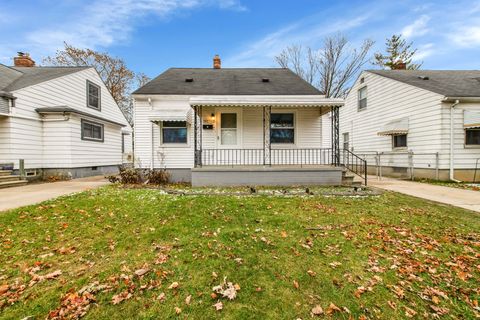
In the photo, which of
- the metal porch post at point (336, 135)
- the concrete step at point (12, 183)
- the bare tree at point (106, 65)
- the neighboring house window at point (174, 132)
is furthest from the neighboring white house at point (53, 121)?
the metal porch post at point (336, 135)

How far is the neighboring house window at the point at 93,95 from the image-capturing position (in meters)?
13.3

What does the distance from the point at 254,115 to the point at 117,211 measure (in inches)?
274

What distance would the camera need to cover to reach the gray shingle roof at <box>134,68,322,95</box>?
34.4ft

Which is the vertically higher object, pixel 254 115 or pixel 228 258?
pixel 254 115

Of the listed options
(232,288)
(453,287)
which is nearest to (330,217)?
(453,287)

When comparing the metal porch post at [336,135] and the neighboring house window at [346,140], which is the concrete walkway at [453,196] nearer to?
the metal porch post at [336,135]

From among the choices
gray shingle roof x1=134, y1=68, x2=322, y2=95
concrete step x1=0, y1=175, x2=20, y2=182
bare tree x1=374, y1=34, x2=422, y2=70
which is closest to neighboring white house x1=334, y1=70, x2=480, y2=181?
gray shingle roof x1=134, y1=68, x2=322, y2=95

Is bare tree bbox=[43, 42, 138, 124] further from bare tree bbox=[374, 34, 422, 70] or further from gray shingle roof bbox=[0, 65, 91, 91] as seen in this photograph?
bare tree bbox=[374, 34, 422, 70]

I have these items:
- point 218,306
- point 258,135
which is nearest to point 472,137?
point 258,135

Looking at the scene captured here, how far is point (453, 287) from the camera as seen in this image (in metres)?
2.63

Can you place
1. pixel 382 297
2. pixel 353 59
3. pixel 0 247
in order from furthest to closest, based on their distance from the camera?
pixel 353 59
pixel 0 247
pixel 382 297

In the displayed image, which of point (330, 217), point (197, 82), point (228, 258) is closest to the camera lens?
point (228, 258)

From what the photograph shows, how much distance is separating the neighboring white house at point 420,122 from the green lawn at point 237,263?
6.24 m

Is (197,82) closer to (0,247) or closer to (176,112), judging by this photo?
(176,112)
